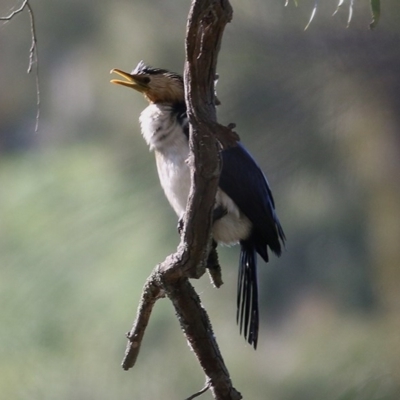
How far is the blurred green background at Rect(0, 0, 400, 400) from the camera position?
7.09ft

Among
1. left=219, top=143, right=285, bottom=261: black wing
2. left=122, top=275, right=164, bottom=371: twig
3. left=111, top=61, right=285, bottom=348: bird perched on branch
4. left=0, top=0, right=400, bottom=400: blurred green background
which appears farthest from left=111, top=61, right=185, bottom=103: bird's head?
left=122, top=275, right=164, bottom=371: twig

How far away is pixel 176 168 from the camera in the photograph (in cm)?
177

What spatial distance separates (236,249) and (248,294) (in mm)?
601

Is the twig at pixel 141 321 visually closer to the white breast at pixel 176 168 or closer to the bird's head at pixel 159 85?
the white breast at pixel 176 168

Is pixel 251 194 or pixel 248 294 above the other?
pixel 251 194

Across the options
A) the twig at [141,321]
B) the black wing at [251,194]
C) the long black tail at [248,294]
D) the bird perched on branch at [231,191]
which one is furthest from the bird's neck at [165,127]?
the twig at [141,321]

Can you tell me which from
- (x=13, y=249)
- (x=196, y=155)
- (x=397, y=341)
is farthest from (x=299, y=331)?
(x=196, y=155)

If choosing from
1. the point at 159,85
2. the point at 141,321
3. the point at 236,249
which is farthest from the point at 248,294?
the point at 236,249

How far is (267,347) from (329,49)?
0.97m

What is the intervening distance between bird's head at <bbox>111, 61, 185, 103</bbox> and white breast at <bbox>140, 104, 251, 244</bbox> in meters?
0.03

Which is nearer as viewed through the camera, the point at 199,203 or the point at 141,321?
the point at 199,203

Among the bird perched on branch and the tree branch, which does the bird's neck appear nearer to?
the bird perched on branch

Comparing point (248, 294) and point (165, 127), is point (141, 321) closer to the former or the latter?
point (248, 294)

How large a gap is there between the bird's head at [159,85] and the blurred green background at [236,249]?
1.16ft
